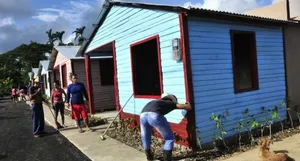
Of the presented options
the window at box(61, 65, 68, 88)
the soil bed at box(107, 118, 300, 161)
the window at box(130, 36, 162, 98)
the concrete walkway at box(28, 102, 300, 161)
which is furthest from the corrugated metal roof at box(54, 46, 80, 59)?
the concrete walkway at box(28, 102, 300, 161)

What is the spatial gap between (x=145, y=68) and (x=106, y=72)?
5.90m

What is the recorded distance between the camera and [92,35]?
11.7m

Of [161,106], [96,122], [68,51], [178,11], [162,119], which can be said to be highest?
[68,51]

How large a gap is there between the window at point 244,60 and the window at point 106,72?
24.3 feet

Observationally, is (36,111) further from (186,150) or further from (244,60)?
(244,60)

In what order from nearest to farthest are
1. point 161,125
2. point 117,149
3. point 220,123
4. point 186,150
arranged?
point 161,125
point 186,150
point 220,123
point 117,149

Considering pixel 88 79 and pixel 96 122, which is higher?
pixel 88 79

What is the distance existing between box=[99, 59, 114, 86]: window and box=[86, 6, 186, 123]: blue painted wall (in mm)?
3904

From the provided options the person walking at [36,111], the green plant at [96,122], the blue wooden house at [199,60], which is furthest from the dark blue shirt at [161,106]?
the green plant at [96,122]

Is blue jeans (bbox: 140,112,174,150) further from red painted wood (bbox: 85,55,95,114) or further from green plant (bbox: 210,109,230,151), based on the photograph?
red painted wood (bbox: 85,55,95,114)

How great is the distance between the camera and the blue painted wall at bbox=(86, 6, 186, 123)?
22.7ft

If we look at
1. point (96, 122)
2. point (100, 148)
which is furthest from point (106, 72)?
point (100, 148)

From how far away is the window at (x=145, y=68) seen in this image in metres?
8.98

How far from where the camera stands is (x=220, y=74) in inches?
283
